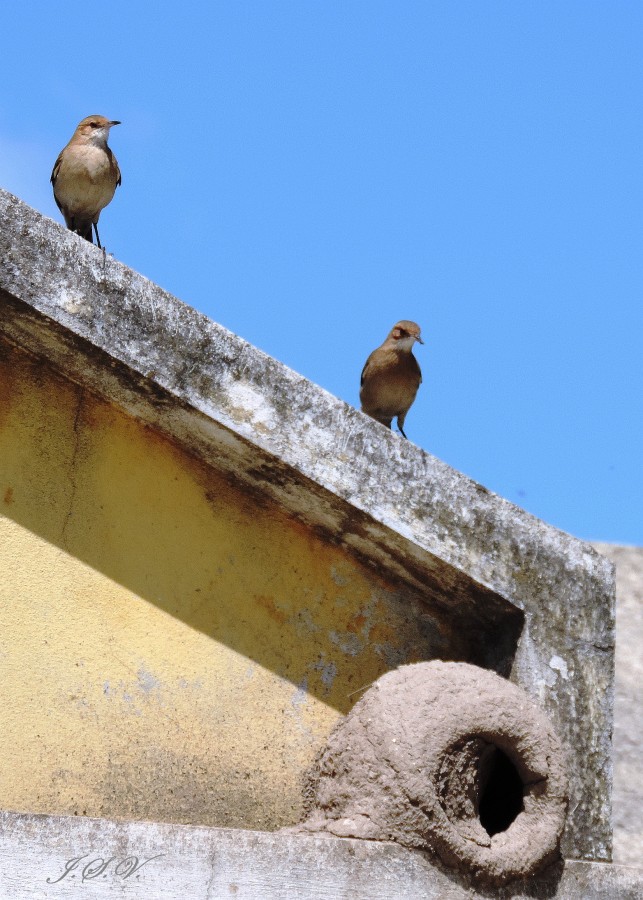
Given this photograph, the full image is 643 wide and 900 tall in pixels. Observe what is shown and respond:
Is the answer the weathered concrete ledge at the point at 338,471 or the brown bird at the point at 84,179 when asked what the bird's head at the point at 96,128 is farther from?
the weathered concrete ledge at the point at 338,471

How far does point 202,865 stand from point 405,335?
4.90m

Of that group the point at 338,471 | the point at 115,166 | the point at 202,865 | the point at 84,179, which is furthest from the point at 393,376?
the point at 202,865

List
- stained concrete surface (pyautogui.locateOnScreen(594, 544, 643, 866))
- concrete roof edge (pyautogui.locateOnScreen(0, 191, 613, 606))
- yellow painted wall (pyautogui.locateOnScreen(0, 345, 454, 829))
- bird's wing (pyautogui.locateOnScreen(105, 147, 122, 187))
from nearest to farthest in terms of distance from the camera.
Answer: yellow painted wall (pyautogui.locateOnScreen(0, 345, 454, 829))
concrete roof edge (pyautogui.locateOnScreen(0, 191, 613, 606))
bird's wing (pyautogui.locateOnScreen(105, 147, 122, 187))
stained concrete surface (pyautogui.locateOnScreen(594, 544, 643, 866))

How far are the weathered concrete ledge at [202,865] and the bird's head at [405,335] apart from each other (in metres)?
4.51

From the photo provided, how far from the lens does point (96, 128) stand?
8.60 metres

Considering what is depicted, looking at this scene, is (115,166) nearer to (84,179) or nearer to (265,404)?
(84,179)

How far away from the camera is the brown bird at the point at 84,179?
8195 millimetres

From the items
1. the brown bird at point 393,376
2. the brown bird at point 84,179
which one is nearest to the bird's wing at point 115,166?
the brown bird at point 84,179

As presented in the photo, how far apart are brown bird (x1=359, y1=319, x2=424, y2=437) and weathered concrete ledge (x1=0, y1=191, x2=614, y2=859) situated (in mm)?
2811

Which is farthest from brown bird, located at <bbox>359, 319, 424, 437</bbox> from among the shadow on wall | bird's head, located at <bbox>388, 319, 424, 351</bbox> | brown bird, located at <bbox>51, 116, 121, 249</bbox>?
the shadow on wall

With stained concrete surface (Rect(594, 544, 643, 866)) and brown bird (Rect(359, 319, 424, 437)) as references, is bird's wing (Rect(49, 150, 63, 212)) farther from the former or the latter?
stained concrete surface (Rect(594, 544, 643, 866))

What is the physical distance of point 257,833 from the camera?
207 inches

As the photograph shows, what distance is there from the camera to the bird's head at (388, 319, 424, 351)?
30.2 feet

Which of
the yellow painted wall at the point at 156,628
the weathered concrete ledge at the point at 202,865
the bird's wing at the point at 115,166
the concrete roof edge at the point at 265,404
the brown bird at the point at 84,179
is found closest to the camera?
the weathered concrete ledge at the point at 202,865
